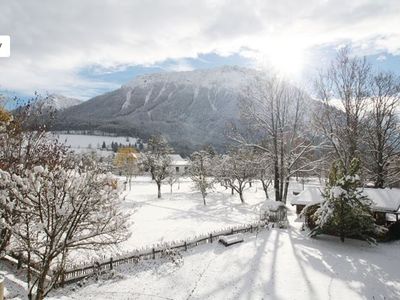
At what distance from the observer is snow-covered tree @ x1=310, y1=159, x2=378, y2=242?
22188 millimetres

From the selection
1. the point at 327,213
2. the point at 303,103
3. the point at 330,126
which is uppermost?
the point at 303,103

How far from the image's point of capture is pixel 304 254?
20969 mm

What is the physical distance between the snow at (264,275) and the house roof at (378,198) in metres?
2.84

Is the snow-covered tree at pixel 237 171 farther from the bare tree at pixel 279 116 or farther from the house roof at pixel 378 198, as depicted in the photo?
the house roof at pixel 378 198

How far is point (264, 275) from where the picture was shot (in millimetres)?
17766

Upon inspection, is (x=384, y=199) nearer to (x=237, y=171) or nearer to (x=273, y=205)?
(x=273, y=205)

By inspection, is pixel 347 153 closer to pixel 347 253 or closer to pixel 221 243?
pixel 347 253

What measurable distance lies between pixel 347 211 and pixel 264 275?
8.46m

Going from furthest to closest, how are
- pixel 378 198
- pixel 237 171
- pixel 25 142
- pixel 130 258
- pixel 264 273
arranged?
pixel 237 171
pixel 378 198
pixel 130 258
pixel 25 142
pixel 264 273

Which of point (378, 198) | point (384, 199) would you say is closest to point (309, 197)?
point (378, 198)

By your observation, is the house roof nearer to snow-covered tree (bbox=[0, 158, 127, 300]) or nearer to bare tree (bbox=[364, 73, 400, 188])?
bare tree (bbox=[364, 73, 400, 188])

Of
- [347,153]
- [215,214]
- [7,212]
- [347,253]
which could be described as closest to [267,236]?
[347,253]

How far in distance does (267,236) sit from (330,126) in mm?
12159

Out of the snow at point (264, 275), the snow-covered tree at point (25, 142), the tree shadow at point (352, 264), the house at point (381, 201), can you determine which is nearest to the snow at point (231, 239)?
the snow at point (264, 275)
